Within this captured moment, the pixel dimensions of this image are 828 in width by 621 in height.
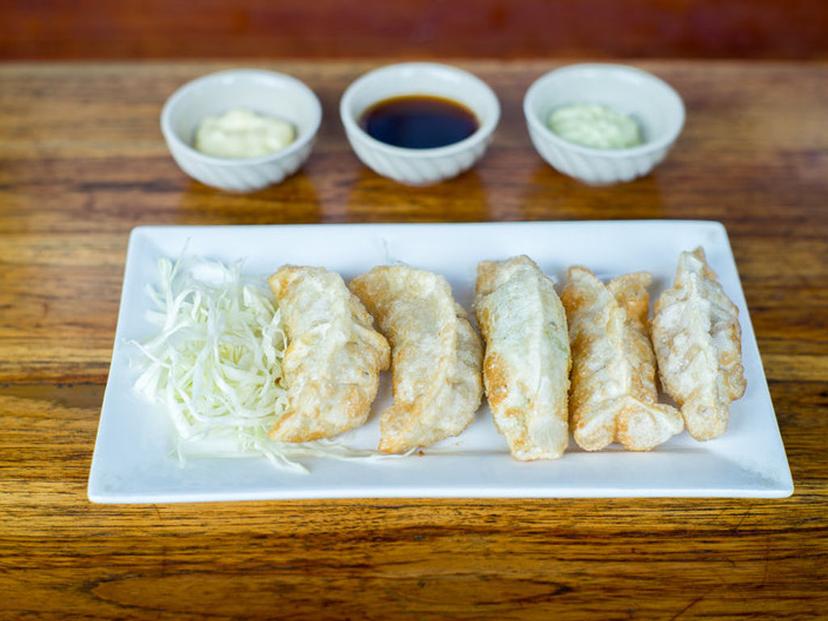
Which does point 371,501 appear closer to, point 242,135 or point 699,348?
point 699,348

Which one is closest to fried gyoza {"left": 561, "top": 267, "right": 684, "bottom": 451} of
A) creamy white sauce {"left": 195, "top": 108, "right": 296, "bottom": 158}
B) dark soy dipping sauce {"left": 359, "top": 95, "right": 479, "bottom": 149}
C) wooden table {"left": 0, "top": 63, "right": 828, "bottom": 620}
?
wooden table {"left": 0, "top": 63, "right": 828, "bottom": 620}

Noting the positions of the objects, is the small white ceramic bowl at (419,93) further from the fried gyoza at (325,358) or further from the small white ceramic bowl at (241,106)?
the fried gyoza at (325,358)

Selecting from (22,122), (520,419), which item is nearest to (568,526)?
(520,419)

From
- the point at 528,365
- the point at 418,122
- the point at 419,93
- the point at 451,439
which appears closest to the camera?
the point at 528,365

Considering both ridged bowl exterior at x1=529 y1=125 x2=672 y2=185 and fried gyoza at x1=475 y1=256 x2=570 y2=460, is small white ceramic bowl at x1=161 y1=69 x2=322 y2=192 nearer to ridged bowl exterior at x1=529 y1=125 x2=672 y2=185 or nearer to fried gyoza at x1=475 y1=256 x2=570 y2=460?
ridged bowl exterior at x1=529 y1=125 x2=672 y2=185

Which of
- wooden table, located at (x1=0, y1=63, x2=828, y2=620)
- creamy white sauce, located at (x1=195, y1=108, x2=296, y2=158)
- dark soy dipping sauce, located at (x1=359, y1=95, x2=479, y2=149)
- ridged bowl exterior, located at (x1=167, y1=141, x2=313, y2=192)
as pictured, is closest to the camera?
wooden table, located at (x1=0, y1=63, x2=828, y2=620)

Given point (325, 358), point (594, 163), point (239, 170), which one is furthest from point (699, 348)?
point (239, 170)

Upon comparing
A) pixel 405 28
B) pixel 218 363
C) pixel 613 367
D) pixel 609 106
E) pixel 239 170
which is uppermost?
pixel 609 106
